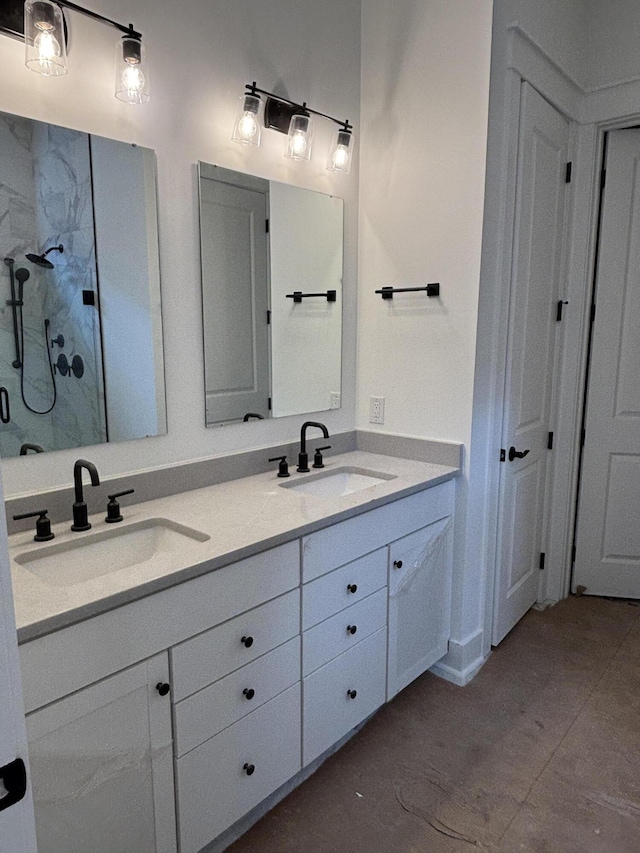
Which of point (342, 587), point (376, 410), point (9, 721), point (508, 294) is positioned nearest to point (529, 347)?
point (508, 294)

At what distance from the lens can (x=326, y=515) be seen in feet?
5.57

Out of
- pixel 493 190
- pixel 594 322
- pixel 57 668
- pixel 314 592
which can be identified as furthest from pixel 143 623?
pixel 594 322

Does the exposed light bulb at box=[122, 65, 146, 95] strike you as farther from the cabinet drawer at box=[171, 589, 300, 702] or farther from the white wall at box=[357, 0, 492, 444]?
the cabinet drawer at box=[171, 589, 300, 702]

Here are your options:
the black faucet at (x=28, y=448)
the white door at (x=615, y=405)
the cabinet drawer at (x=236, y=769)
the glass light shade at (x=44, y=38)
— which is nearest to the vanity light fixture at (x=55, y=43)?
the glass light shade at (x=44, y=38)

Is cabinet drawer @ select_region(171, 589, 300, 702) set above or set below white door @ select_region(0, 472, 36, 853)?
below

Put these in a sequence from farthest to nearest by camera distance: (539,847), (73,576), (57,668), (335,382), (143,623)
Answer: (335,382) < (539,847) < (73,576) < (143,623) < (57,668)

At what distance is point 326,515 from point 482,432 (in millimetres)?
887

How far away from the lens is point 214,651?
1.43 metres

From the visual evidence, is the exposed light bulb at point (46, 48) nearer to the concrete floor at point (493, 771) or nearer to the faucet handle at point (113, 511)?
the faucet handle at point (113, 511)

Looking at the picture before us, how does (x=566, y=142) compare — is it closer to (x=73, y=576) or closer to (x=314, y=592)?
(x=314, y=592)

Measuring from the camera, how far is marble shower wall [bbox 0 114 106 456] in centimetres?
147

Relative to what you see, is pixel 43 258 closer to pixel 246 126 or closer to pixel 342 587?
pixel 246 126

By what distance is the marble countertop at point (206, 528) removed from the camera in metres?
1.16

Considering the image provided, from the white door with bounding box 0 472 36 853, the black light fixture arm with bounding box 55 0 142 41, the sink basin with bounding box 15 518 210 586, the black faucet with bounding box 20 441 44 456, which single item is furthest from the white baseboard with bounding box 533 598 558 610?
the black light fixture arm with bounding box 55 0 142 41
